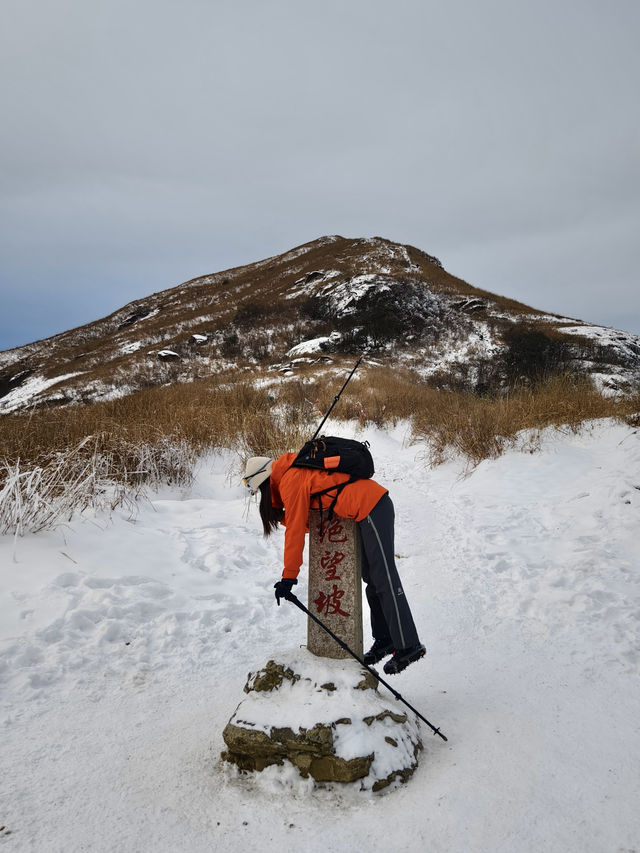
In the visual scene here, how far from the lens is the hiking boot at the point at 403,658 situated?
226 cm

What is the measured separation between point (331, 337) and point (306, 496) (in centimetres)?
2384

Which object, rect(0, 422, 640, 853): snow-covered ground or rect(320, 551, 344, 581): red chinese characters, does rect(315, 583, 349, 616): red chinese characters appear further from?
rect(0, 422, 640, 853): snow-covered ground

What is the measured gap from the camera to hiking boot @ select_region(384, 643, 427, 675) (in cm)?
226

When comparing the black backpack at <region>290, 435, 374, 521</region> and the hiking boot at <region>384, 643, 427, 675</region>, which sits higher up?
the black backpack at <region>290, 435, 374, 521</region>

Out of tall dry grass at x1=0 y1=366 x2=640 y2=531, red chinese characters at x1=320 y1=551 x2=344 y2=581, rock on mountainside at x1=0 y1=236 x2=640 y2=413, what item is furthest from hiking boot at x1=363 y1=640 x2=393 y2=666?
rock on mountainside at x1=0 y1=236 x2=640 y2=413

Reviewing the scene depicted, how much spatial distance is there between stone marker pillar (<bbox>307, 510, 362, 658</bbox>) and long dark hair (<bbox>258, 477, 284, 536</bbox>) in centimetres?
22

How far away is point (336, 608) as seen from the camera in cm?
231

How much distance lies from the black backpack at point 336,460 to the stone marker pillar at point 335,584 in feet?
0.36

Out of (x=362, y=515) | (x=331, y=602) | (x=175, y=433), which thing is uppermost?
(x=175, y=433)

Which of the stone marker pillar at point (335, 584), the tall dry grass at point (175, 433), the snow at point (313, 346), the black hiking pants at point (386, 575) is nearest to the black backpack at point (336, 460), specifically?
the stone marker pillar at point (335, 584)

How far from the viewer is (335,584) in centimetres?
233

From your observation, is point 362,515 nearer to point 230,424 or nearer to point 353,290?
point 230,424

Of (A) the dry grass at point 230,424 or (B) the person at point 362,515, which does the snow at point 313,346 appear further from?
(B) the person at point 362,515

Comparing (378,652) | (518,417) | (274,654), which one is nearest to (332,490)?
(274,654)
